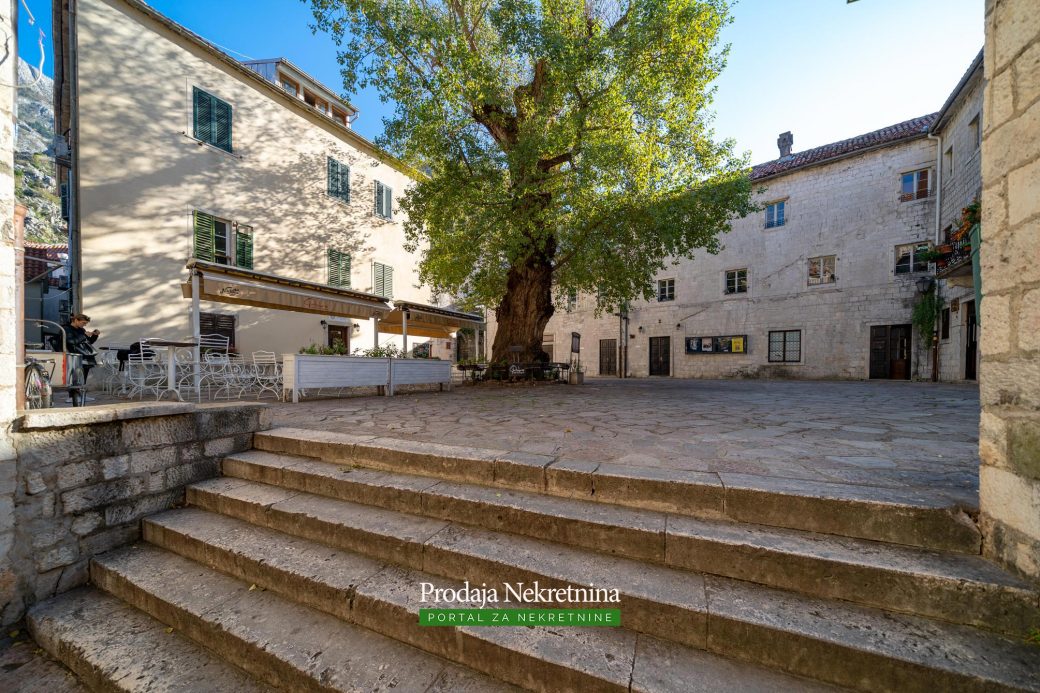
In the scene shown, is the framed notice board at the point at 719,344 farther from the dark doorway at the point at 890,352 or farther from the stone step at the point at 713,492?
the stone step at the point at 713,492

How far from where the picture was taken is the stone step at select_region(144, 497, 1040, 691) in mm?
1383

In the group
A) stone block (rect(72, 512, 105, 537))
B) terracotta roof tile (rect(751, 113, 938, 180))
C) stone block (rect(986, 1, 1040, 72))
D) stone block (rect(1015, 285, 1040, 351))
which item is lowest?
stone block (rect(72, 512, 105, 537))

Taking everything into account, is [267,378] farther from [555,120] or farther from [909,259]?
[909,259]

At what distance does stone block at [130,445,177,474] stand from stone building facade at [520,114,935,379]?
16360 mm

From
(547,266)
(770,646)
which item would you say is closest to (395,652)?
(770,646)

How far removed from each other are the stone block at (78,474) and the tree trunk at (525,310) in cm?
883

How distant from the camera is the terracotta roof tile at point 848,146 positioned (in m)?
14.3

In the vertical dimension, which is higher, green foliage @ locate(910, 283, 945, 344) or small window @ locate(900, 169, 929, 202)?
small window @ locate(900, 169, 929, 202)

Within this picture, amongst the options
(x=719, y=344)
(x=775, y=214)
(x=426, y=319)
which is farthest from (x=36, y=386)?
(x=775, y=214)

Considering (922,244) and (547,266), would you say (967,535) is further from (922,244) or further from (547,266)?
(922,244)

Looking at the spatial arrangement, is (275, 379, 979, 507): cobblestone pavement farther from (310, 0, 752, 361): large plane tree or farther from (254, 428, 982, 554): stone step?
(310, 0, 752, 361): large plane tree

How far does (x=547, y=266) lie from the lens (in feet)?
36.3

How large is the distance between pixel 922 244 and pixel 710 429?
53.8 feet

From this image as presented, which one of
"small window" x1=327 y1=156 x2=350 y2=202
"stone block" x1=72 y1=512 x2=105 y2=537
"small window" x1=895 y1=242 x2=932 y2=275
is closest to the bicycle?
"stone block" x1=72 y1=512 x2=105 y2=537
